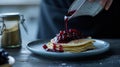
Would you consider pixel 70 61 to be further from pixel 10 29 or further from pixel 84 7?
pixel 10 29

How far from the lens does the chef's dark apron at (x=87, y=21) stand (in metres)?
1.32

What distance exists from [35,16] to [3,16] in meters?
1.23

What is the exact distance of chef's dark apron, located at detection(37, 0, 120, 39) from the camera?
132cm

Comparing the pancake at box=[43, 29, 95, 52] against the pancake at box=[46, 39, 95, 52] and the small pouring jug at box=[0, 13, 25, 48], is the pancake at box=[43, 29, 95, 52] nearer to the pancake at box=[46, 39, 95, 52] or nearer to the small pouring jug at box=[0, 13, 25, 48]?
the pancake at box=[46, 39, 95, 52]

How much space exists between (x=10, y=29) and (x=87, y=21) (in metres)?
0.41

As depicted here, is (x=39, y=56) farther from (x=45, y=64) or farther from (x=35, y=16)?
(x=35, y=16)

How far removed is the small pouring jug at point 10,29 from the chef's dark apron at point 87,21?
324 mm

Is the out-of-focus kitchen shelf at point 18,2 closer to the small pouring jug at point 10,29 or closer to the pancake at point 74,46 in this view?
the small pouring jug at point 10,29

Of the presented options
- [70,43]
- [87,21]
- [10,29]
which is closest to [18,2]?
[87,21]

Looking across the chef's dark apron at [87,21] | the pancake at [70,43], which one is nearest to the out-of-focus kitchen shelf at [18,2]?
the chef's dark apron at [87,21]

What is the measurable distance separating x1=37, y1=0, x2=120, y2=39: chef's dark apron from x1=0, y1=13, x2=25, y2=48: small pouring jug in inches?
12.8

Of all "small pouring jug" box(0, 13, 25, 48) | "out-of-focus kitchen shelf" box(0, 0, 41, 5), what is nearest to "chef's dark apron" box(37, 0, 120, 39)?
"small pouring jug" box(0, 13, 25, 48)

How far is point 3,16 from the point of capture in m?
1.01

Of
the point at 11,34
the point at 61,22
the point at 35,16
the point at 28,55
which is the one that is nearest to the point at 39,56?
the point at 28,55
